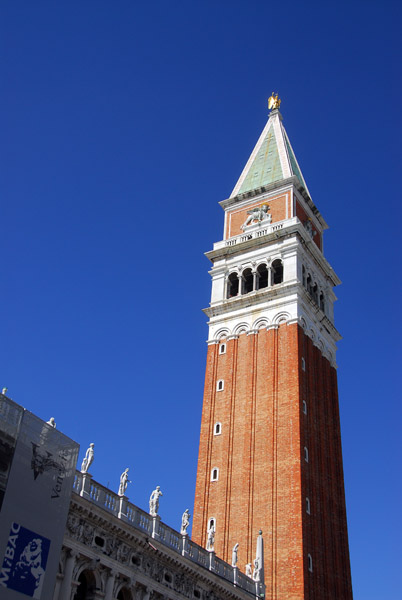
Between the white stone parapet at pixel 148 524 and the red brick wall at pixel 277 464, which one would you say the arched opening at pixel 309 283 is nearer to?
the red brick wall at pixel 277 464

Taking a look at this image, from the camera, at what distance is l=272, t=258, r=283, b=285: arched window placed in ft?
189

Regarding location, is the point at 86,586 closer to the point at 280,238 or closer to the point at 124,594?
the point at 124,594

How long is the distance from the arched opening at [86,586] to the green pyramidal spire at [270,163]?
42177 millimetres

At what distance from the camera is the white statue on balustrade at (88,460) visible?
29.1 m

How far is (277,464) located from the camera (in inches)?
1880

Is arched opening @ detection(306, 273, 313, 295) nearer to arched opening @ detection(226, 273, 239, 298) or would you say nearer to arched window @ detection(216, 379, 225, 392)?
arched opening @ detection(226, 273, 239, 298)

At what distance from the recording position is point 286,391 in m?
50.8

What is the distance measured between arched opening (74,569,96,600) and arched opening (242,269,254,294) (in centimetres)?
3339

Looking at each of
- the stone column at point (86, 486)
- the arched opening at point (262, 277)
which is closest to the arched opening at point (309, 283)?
the arched opening at point (262, 277)

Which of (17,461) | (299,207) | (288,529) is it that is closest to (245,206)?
(299,207)

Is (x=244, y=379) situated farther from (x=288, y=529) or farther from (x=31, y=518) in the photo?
(x=31, y=518)

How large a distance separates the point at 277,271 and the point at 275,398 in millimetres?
11711

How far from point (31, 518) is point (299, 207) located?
140 ft

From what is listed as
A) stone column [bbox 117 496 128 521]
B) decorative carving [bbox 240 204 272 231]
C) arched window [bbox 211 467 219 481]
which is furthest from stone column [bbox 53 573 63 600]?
decorative carving [bbox 240 204 272 231]
